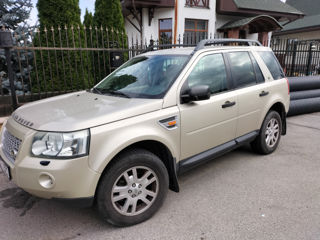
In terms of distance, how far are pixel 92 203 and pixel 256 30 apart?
55.8 feet

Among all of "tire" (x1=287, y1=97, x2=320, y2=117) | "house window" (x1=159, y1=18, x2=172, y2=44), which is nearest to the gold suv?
"tire" (x1=287, y1=97, x2=320, y2=117)

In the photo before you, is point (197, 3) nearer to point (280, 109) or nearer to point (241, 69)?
point (280, 109)

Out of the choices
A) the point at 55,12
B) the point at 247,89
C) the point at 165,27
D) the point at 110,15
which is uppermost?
the point at 165,27

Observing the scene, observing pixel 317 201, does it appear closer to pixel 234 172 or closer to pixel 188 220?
pixel 234 172

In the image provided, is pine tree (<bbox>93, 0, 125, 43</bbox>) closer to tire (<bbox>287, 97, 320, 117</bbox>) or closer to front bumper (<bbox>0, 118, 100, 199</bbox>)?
tire (<bbox>287, 97, 320, 117</bbox>)

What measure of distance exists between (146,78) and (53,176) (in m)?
1.62

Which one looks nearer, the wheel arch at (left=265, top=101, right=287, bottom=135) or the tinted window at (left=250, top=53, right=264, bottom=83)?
the tinted window at (left=250, top=53, right=264, bottom=83)

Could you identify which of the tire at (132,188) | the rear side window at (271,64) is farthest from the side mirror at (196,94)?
the rear side window at (271,64)

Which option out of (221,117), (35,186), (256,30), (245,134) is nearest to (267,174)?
(245,134)

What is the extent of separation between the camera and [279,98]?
4.32m

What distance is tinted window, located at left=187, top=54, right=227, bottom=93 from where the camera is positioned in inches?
122

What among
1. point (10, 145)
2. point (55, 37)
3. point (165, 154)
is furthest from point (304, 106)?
point (10, 145)

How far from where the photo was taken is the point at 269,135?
4359 mm

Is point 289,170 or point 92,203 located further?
point 289,170
